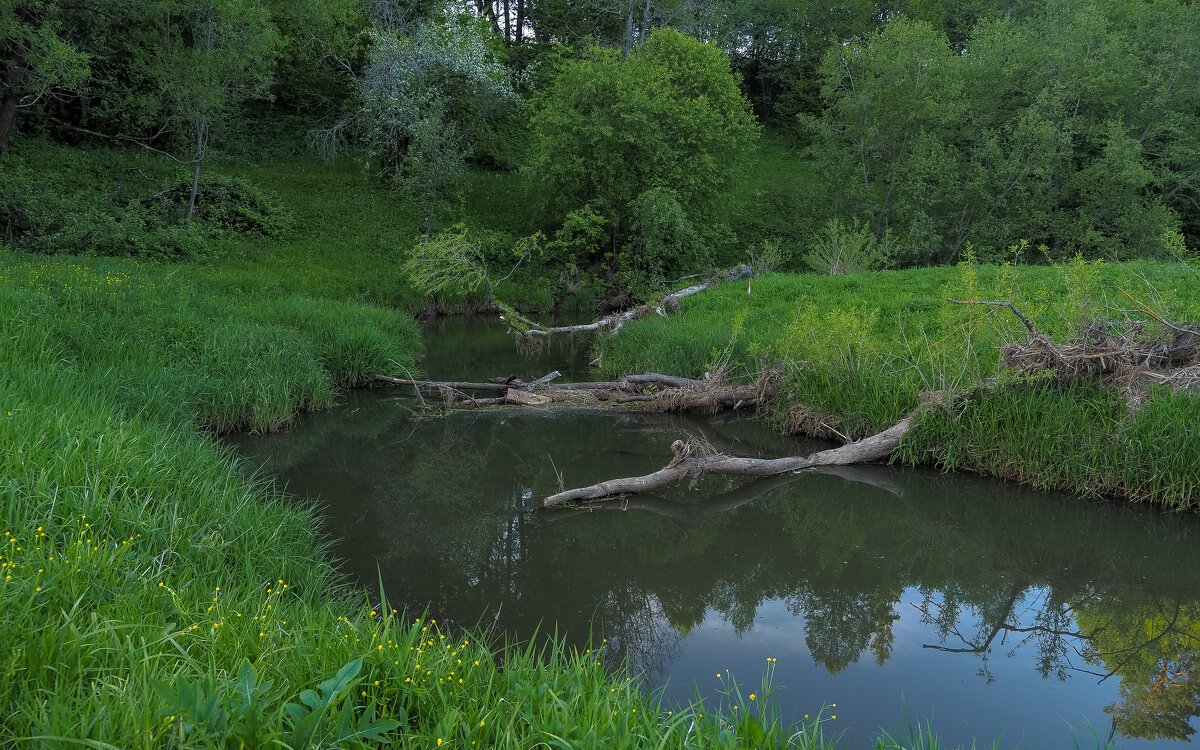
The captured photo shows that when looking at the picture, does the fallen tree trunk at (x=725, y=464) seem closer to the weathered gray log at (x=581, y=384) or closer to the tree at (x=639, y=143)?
the weathered gray log at (x=581, y=384)

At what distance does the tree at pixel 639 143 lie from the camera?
22531 millimetres

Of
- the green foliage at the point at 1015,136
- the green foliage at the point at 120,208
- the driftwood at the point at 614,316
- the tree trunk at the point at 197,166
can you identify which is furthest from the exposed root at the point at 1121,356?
the tree trunk at the point at 197,166

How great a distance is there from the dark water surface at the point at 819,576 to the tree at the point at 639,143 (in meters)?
13.8

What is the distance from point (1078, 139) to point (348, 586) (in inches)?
1204

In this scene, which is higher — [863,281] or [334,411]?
[863,281]

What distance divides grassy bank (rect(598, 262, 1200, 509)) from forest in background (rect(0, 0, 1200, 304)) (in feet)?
35.3

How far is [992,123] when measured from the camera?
2794cm

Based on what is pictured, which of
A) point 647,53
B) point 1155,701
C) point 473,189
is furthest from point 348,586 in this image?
point 473,189

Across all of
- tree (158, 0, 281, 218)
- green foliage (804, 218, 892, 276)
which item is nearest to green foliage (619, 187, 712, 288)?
green foliage (804, 218, 892, 276)

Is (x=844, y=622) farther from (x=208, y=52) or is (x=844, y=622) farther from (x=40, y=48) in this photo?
(x=208, y=52)

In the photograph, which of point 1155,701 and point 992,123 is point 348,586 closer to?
point 1155,701

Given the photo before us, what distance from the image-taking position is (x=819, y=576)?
6.62 m

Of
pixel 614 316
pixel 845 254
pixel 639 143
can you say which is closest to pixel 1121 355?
pixel 614 316

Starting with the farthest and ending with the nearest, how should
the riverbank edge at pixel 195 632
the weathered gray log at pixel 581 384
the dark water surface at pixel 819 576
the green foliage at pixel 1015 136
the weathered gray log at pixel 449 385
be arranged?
the green foliage at pixel 1015 136
the weathered gray log at pixel 581 384
the weathered gray log at pixel 449 385
the dark water surface at pixel 819 576
the riverbank edge at pixel 195 632
